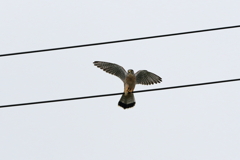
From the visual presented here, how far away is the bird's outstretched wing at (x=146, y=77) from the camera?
13.2m

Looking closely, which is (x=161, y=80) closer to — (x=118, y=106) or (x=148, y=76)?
(x=148, y=76)

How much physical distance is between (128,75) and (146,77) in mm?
482

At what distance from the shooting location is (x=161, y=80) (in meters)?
13.3

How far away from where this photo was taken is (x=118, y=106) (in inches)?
531

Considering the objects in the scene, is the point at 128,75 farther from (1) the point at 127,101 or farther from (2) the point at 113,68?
(1) the point at 127,101

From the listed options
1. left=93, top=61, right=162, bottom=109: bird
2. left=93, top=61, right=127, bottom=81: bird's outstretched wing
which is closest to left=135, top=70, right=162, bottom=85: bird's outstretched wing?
left=93, top=61, right=162, bottom=109: bird

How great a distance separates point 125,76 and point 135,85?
0.30m

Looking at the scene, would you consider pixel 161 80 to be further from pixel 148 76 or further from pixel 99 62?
pixel 99 62

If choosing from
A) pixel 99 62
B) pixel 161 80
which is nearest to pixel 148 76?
pixel 161 80

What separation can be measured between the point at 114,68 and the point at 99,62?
368 mm

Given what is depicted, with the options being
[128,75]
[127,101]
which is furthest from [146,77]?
[127,101]

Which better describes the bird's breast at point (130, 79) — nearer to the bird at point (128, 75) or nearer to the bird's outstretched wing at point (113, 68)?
the bird at point (128, 75)

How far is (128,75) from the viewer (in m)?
13.1

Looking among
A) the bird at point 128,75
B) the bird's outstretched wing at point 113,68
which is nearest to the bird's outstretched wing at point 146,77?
the bird at point 128,75
